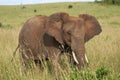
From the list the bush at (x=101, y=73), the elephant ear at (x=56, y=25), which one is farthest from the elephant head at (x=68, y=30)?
the bush at (x=101, y=73)

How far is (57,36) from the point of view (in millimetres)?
7277

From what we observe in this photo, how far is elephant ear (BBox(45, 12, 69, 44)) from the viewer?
23.9 ft

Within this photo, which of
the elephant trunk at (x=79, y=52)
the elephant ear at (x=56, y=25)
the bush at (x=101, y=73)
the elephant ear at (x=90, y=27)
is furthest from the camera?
the elephant ear at (x=90, y=27)

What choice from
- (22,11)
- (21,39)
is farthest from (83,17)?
(22,11)

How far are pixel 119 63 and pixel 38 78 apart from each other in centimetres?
197

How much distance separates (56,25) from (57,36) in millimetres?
243

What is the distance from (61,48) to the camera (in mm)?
7352

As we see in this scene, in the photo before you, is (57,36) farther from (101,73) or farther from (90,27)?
(101,73)

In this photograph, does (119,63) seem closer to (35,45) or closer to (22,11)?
(35,45)

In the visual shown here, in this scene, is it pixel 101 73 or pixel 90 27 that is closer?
pixel 101 73

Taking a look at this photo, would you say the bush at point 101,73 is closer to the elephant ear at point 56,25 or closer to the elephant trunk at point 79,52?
the elephant trunk at point 79,52

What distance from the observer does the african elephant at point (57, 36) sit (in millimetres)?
6946

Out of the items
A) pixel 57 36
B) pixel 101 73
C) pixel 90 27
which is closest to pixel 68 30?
pixel 57 36

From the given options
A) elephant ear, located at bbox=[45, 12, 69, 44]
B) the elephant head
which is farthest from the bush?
elephant ear, located at bbox=[45, 12, 69, 44]
